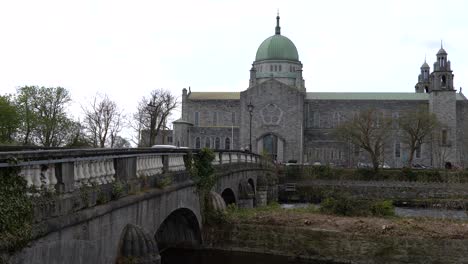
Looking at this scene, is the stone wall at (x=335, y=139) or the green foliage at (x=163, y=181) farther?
the stone wall at (x=335, y=139)

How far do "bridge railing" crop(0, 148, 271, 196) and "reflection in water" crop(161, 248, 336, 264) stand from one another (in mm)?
5294

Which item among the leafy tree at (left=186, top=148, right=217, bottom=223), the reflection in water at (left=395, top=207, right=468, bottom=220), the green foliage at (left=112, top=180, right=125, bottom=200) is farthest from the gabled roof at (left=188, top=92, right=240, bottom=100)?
the green foliage at (left=112, top=180, right=125, bottom=200)

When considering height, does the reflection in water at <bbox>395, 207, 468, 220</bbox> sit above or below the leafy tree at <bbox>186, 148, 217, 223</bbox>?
below

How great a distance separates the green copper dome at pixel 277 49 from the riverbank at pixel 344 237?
241 ft

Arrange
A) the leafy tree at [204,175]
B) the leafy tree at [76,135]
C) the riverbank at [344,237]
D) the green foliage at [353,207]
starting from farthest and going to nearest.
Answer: the leafy tree at [76,135] < the green foliage at [353,207] < the riverbank at [344,237] < the leafy tree at [204,175]

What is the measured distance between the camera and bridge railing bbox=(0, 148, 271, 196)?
6.56 meters

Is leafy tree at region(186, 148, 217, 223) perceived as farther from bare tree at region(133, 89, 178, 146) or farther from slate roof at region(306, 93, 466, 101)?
slate roof at region(306, 93, 466, 101)

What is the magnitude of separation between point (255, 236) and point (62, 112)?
1864 inches

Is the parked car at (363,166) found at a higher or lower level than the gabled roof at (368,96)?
lower

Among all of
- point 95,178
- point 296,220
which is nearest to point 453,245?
point 296,220

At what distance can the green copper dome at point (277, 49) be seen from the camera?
91000 mm

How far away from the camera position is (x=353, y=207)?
19.9m

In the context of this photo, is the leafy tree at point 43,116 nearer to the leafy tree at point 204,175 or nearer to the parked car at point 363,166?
the parked car at point 363,166

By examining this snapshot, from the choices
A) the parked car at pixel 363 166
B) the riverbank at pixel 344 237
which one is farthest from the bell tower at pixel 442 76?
the riverbank at pixel 344 237
